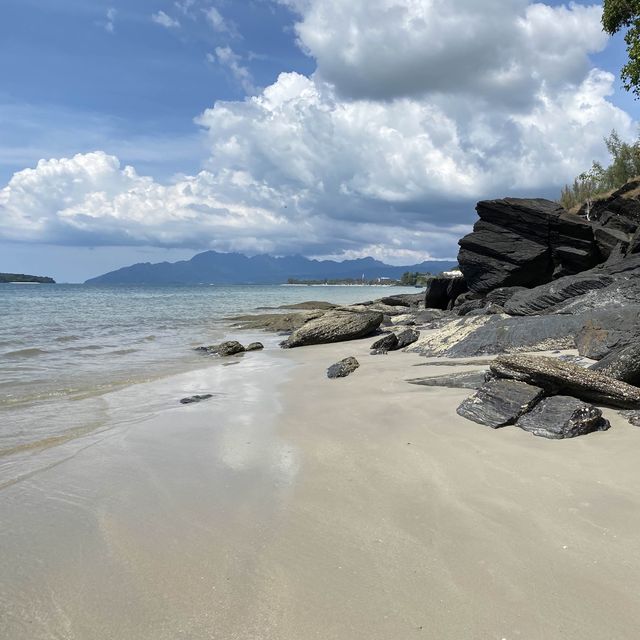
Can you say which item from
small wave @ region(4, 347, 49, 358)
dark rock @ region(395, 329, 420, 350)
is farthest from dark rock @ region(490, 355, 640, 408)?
small wave @ region(4, 347, 49, 358)

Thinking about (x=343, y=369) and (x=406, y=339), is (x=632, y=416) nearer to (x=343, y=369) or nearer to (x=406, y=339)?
(x=343, y=369)

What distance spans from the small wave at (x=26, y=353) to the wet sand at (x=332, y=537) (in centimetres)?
1121

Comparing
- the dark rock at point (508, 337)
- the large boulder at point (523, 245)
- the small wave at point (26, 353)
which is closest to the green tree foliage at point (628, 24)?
the large boulder at point (523, 245)

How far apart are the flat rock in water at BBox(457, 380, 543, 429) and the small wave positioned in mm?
14373

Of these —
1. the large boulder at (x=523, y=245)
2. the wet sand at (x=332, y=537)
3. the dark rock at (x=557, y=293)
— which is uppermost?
the large boulder at (x=523, y=245)

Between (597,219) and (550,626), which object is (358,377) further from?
(597,219)

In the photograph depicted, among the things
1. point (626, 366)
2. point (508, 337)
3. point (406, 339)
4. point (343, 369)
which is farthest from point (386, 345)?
point (626, 366)

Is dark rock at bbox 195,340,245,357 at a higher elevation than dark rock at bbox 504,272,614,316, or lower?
lower

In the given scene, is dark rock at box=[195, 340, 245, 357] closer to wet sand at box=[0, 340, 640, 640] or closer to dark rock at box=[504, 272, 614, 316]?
dark rock at box=[504, 272, 614, 316]

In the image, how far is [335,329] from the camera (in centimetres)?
1789

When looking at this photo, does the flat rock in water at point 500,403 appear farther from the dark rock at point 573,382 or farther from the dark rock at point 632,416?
the dark rock at point 632,416

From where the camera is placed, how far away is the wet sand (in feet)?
8.98

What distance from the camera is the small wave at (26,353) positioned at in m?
15.5

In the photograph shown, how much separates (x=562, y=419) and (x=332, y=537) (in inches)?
134
